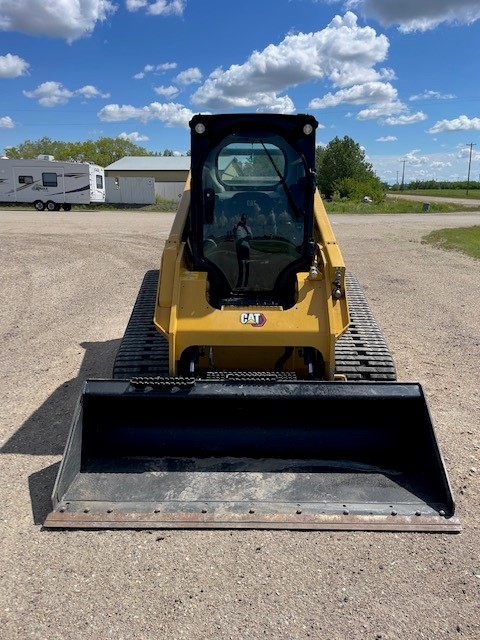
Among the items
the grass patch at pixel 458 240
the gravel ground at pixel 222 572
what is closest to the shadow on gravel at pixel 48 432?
the gravel ground at pixel 222 572

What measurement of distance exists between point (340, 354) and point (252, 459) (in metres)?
1.23

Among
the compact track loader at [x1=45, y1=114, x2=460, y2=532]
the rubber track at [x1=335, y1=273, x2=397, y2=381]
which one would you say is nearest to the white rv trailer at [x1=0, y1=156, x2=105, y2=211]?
the compact track loader at [x1=45, y1=114, x2=460, y2=532]

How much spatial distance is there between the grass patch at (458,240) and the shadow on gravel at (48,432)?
1310 centimetres

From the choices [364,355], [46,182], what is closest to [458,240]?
[364,355]

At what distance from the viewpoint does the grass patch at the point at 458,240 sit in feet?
57.7

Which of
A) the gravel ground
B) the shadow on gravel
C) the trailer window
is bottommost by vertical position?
the gravel ground

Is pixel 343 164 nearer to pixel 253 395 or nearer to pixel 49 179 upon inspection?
Result: pixel 49 179

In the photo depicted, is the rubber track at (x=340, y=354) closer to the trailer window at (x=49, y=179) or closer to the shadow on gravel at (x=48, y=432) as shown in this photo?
the shadow on gravel at (x=48, y=432)

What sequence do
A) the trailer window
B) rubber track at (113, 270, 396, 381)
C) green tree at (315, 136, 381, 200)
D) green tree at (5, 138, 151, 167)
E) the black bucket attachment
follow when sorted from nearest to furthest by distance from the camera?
the black bucket attachment, rubber track at (113, 270, 396, 381), the trailer window, green tree at (315, 136, 381, 200), green tree at (5, 138, 151, 167)

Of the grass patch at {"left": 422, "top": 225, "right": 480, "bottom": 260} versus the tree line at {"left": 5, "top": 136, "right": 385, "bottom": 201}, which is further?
the tree line at {"left": 5, "top": 136, "right": 385, "bottom": 201}

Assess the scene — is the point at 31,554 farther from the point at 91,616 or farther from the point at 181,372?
the point at 181,372

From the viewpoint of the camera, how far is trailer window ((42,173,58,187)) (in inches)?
1306

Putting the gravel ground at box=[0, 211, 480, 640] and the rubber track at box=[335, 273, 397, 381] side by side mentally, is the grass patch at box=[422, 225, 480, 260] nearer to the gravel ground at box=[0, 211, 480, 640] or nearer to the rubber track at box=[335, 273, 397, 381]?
the rubber track at box=[335, 273, 397, 381]

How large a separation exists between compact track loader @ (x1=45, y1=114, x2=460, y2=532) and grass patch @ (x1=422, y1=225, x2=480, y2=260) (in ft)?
41.8
